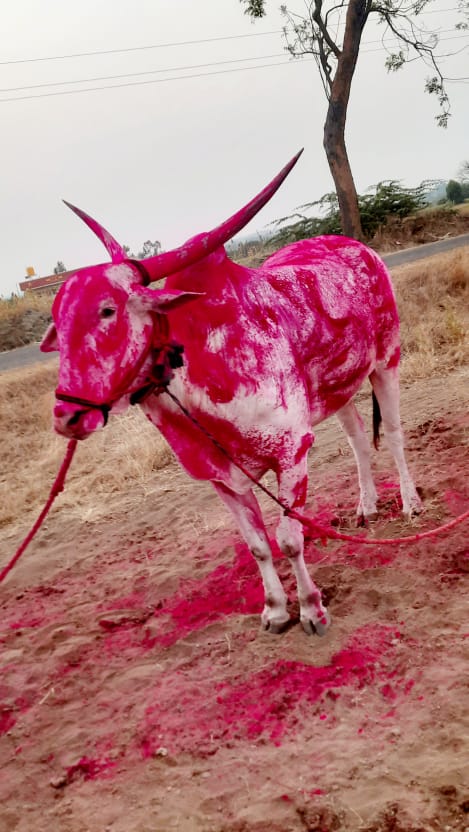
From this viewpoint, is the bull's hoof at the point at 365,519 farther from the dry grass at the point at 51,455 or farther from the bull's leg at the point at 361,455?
the dry grass at the point at 51,455

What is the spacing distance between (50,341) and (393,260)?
11992mm

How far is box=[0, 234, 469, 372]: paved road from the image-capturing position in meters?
11.2

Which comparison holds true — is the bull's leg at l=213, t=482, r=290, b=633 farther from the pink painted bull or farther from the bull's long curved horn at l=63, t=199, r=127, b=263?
the bull's long curved horn at l=63, t=199, r=127, b=263

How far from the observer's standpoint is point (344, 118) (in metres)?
12.0

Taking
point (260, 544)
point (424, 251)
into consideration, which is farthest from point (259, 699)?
point (424, 251)

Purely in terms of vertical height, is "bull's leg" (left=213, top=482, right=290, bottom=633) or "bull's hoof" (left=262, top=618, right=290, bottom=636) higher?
"bull's leg" (left=213, top=482, right=290, bottom=633)

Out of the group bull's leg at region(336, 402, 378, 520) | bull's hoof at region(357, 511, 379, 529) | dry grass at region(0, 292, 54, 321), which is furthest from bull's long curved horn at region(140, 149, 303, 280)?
dry grass at region(0, 292, 54, 321)

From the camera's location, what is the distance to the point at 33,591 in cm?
440

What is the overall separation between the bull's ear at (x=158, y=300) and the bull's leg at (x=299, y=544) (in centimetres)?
88

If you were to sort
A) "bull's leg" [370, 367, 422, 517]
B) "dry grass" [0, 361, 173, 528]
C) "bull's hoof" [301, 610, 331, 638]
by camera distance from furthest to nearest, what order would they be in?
"dry grass" [0, 361, 173, 528] → "bull's leg" [370, 367, 422, 517] → "bull's hoof" [301, 610, 331, 638]

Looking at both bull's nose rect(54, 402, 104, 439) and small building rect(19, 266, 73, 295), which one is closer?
bull's nose rect(54, 402, 104, 439)

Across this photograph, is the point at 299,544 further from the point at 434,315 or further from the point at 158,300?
the point at 434,315

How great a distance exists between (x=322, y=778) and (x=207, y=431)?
1305 millimetres

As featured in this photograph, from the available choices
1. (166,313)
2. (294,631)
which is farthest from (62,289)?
(294,631)
